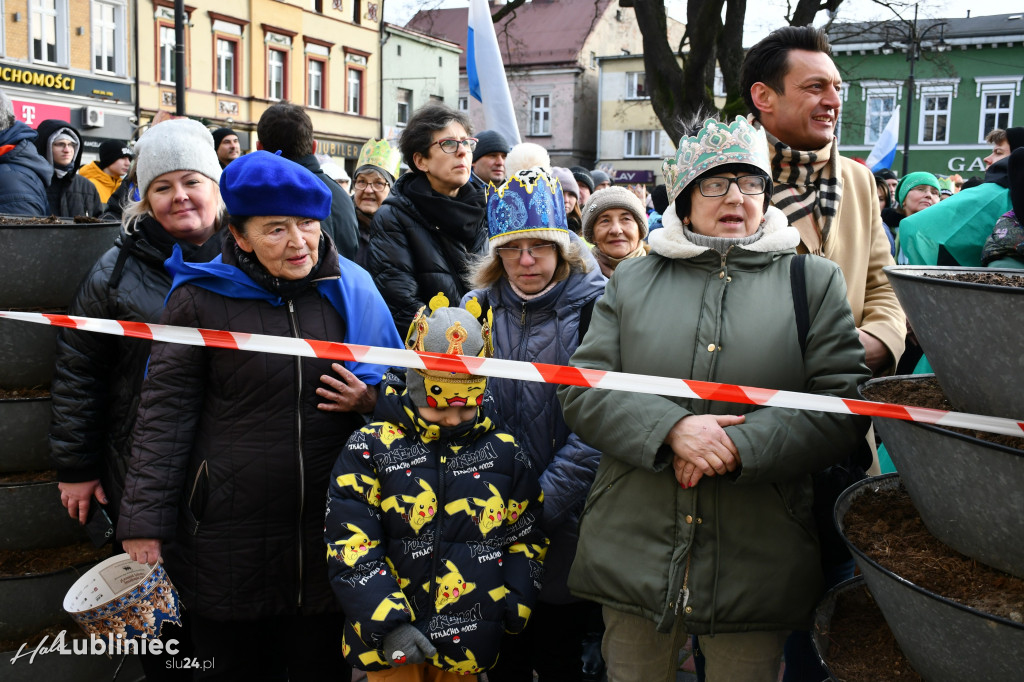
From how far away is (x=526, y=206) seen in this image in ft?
11.3

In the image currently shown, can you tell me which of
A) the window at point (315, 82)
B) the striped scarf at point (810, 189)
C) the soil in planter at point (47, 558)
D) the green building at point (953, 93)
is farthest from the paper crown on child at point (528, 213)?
the green building at point (953, 93)

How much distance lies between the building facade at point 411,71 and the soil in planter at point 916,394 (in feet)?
121

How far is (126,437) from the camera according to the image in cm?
338

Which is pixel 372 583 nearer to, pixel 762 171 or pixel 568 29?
pixel 762 171

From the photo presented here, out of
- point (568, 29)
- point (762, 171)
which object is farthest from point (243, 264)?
point (568, 29)

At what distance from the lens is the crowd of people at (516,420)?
254 centimetres

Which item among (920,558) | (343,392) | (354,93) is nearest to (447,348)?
(343,392)

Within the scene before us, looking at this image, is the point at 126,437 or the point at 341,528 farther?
the point at 126,437

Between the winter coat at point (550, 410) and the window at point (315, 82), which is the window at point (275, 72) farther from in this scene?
the winter coat at point (550, 410)

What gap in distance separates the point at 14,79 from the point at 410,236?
2307 centimetres

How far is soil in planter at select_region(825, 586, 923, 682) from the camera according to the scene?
2.11 metres

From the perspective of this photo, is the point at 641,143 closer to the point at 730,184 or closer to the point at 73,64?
the point at 73,64

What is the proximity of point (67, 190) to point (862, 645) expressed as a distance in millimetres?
6934

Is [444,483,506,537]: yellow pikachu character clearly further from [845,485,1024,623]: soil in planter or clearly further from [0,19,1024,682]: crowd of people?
[845,485,1024,623]: soil in planter
